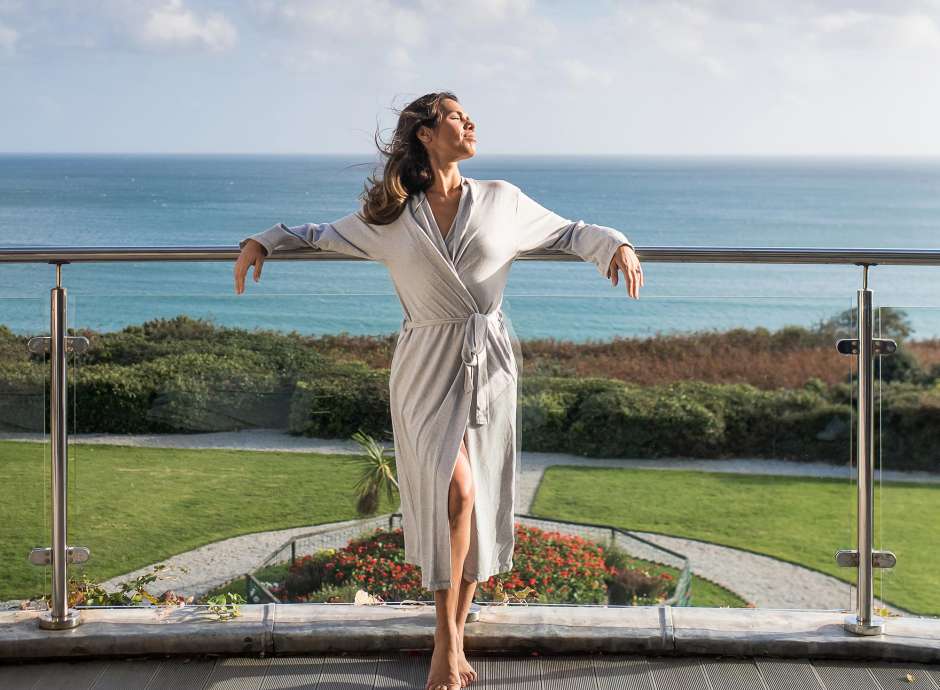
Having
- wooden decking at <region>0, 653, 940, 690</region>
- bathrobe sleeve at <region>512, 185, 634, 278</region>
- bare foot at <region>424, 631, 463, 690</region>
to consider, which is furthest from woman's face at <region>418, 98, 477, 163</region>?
wooden decking at <region>0, 653, 940, 690</region>

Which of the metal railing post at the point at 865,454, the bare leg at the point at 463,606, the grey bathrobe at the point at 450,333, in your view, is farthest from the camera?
the metal railing post at the point at 865,454

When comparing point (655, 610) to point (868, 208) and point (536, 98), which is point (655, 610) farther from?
point (868, 208)

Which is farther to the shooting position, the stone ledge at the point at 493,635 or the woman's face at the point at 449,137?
the stone ledge at the point at 493,635

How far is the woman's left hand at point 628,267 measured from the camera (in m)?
2.59

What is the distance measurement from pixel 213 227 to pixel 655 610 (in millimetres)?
47541

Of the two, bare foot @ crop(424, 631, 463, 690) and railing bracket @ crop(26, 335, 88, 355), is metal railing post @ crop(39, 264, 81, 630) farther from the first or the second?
bare foot @ crop(424, 631, 463, 690)

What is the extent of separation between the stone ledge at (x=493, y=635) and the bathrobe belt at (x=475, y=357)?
22.9 inches

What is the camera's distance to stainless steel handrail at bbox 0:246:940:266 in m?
2.71

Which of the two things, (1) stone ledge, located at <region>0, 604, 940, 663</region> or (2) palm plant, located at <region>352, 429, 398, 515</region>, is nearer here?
(1) stone ledge, located at <region>0, 604, 940, 663</region>

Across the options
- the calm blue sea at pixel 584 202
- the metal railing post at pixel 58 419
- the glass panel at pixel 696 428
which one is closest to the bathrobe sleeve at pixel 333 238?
the glass panel at pixel 696 428

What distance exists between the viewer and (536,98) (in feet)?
159

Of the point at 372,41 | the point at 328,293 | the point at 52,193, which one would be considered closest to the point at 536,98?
the point at 372,41

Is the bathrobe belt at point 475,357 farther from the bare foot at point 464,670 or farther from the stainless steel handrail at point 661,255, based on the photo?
the bare foot at point 464,670

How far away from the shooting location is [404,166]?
258 cm
